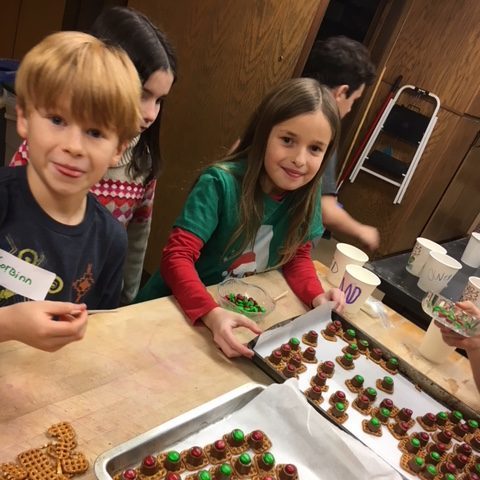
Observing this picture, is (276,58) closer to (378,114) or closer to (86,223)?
(86,223)

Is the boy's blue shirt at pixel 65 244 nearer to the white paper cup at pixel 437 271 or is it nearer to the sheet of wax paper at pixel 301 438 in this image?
the sheet of wax paper at pixel 301 438

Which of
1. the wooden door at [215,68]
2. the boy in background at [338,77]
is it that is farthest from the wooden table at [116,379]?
the wooden door at [215,68]

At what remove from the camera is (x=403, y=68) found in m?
3.95

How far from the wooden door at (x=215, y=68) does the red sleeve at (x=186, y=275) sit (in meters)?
0.81

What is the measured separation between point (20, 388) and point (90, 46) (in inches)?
24.6

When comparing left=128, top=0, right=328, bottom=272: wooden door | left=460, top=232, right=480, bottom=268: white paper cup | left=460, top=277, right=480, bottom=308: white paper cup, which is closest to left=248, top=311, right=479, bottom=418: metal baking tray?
left=460, top=277, right=480, bottom=308: white paper cup

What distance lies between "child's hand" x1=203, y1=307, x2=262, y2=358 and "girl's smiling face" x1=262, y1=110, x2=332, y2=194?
0.46m

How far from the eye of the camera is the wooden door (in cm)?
215

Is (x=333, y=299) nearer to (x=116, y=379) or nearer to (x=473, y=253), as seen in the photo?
(x=116, y=379)

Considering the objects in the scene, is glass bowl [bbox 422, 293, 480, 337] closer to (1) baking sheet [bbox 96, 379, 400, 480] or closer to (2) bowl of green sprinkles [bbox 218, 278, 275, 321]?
(2) bowl of green sprinkles [bbox 218, 278, 275, 321]

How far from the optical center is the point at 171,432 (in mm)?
810

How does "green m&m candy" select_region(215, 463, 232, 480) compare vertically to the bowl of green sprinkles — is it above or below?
above

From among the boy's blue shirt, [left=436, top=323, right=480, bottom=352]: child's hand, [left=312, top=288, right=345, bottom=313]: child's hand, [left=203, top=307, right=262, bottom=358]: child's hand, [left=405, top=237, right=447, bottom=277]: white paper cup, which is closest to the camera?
the boy's blue shirt

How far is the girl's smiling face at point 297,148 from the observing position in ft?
4.43
